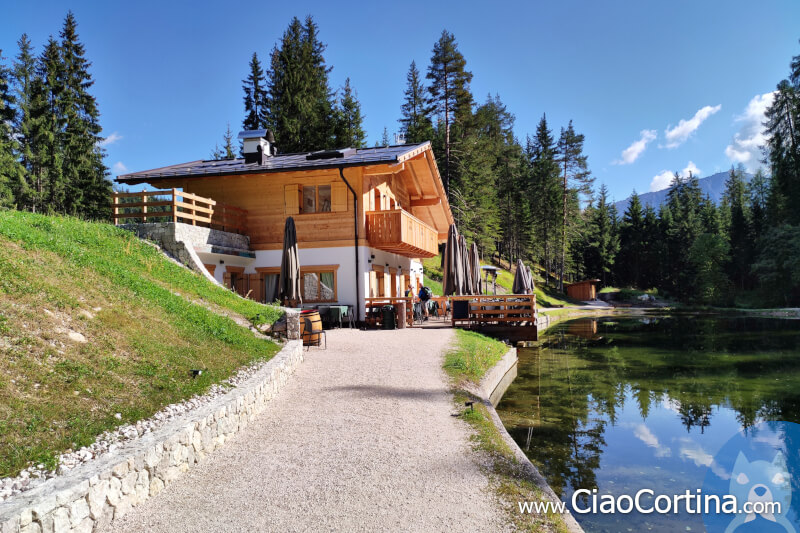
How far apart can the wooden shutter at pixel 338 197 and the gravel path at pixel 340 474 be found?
34.8ft

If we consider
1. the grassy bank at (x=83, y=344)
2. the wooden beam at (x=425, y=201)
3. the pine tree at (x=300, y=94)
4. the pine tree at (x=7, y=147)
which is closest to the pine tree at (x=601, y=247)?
the pine tree at (x=300, y=94)

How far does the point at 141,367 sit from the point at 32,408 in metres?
1.78

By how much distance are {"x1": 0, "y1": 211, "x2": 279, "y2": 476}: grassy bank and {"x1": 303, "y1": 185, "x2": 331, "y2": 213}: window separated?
27.3ft

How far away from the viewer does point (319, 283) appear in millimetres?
18359

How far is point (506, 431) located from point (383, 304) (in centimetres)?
1071

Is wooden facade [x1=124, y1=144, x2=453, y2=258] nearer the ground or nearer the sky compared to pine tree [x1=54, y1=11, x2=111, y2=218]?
nearer the ground

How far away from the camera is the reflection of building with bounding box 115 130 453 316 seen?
17875 mm

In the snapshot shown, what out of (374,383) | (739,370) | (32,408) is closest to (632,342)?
(739,370)

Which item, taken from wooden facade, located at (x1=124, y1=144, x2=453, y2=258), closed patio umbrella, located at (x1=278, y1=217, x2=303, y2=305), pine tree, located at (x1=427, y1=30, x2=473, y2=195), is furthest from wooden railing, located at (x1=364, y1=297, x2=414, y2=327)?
pine tree, located at (x1=427, y1=30, x2=473, y2=195)

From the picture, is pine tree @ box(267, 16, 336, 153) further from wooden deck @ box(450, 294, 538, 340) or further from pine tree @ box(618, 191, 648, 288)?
pine tree @ box(618, 191, 648, 288)

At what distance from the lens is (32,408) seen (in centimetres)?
436

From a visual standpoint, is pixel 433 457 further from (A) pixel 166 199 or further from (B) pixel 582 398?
(A) pixel 166 199

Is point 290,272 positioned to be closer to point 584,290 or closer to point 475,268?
point 475,268

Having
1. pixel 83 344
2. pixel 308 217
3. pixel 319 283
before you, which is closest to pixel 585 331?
pixel 319 283
